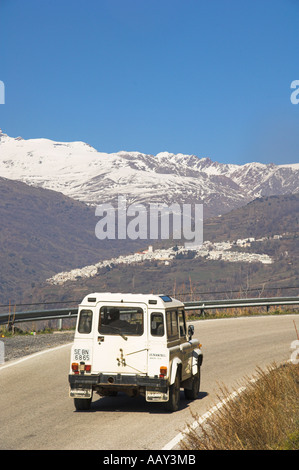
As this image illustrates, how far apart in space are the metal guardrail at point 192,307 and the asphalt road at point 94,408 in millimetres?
3931

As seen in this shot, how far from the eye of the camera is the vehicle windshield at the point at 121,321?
11.2 m

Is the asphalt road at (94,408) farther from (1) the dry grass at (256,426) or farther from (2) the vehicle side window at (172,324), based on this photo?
(2) the vehicle side window at (172,324)

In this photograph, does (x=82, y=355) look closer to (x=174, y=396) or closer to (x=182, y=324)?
(x=174, y=396)

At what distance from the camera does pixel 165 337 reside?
36.5 ft

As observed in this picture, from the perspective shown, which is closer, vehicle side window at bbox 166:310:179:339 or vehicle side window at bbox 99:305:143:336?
vehicle side window at bbox 99:305:143:336

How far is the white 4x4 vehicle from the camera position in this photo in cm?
1095

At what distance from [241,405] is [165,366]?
2.18 metres

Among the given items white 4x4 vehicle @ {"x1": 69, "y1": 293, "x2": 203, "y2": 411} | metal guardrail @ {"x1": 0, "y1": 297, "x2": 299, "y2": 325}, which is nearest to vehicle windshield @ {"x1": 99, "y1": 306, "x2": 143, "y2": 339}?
white 4x4 vehicle @ {"x1": 69, "y1": 293, "x2": 203, "y2": 411}

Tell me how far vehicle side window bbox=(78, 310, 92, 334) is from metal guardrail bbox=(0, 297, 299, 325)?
11.9 m

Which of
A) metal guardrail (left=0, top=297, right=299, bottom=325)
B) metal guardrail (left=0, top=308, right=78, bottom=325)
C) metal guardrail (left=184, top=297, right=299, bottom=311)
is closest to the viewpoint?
metal guardrail (left=0, top=308, right=78, bottom=325)

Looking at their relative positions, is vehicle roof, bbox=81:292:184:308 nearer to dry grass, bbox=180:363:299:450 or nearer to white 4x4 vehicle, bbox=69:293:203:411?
→ white 4x4 vehicle, bbox=69:293:203:411

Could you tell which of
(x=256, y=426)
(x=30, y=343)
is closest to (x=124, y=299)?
(x=256, y=426)

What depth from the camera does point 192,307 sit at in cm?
3081
